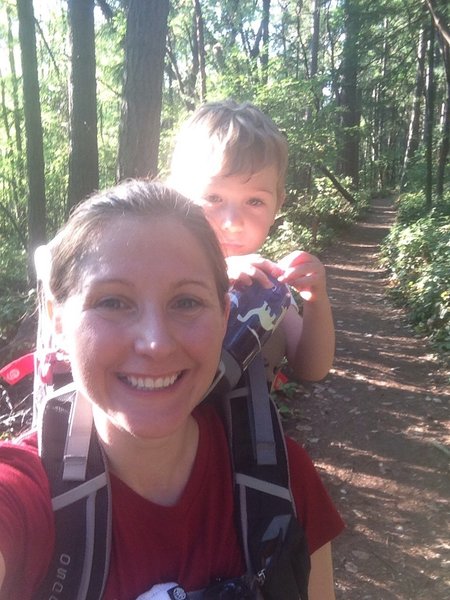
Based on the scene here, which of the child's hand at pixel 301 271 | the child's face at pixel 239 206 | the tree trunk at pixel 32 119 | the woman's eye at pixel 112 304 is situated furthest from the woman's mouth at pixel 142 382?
the tree trunk at pixel 32 119

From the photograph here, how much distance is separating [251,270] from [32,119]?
1035cm

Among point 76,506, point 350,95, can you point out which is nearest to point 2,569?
point 76,506

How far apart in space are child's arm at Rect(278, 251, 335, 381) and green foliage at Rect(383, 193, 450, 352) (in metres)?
5.73

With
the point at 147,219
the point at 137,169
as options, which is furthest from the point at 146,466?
the point at 137,169

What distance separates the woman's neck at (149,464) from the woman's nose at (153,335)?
0.28 m

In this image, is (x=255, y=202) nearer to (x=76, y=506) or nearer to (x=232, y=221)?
(x=232, y=221)

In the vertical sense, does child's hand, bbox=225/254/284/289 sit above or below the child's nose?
below

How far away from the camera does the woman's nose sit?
1275 mm

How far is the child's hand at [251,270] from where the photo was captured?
1.80 meters

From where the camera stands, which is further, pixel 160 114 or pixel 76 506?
pixel 160 114

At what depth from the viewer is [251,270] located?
180cm

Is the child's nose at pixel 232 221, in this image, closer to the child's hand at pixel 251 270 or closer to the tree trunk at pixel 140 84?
the child's hand at pixel 251 270

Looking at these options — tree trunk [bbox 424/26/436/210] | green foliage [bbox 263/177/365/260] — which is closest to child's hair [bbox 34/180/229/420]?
green foliage [bbox 263/177/365/260]

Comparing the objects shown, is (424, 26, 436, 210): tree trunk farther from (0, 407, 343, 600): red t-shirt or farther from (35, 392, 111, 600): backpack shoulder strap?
(35, 392, 111, 600): backpack shoulder strap
